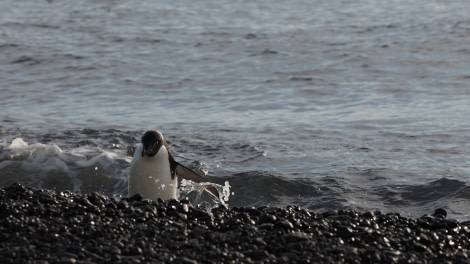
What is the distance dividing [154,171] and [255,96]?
5.89 meters

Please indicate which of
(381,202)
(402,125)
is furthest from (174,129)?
(381,202)

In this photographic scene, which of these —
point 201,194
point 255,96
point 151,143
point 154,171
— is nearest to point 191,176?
point 154,171

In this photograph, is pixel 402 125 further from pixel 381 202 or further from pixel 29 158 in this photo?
pixel 29 158

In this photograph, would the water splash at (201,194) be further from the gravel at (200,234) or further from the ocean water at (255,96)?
the gravel at (200,234)

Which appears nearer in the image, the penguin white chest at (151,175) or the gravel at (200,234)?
the gravel at (200,234)

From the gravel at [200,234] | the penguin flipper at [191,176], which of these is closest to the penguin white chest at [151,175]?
the penguin flipper at [191,176]

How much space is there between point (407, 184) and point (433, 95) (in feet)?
15.8

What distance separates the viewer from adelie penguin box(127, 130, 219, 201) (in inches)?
372

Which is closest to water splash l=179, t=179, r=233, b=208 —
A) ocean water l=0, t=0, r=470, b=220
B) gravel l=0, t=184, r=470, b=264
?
ocean water l=0, t=0, r=470, b=220

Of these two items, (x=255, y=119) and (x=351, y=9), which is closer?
(x=255, y=119)

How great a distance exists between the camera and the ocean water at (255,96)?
10.8m

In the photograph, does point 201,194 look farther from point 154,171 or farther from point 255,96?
point 255,96

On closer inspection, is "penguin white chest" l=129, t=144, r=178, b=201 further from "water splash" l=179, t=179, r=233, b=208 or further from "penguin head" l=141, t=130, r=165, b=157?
"water splash" l=179, t=179, r=233, b=208

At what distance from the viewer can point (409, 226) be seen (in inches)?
279
